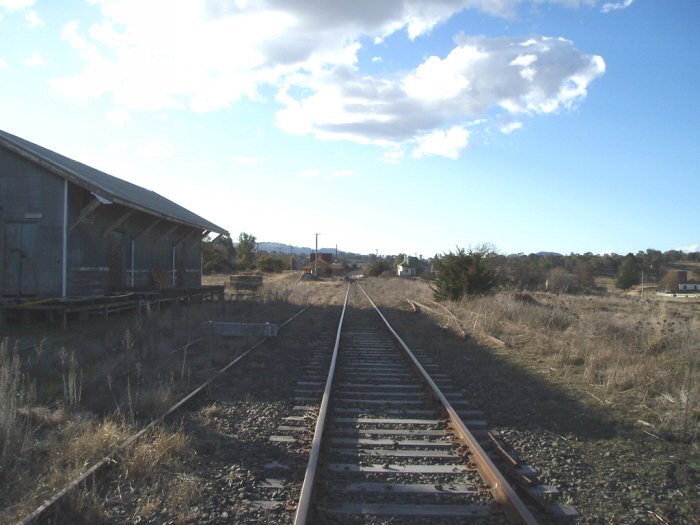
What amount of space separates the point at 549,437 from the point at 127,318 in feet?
48.7

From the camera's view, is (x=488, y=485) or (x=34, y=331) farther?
(x=34, y=331)

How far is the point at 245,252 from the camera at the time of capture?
94.8 m

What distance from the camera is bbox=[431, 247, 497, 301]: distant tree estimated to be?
24.8 metres

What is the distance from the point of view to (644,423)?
6844 mm

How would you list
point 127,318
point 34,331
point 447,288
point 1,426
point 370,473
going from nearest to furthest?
point 370,473 → point 1,426 → point 34,331 → point 127,318 → point 447,288

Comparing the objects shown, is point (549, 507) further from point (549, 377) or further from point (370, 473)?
point (549, 377)

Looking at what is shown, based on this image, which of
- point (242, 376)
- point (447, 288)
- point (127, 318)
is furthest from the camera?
point (447, 288)

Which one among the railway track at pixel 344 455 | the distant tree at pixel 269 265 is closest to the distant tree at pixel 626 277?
the distant tree at pixel 269 265

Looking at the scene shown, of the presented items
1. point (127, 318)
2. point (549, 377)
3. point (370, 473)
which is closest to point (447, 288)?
point (127, 318)

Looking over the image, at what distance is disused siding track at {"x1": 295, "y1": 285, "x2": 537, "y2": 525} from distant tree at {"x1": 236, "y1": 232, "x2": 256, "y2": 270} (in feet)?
267

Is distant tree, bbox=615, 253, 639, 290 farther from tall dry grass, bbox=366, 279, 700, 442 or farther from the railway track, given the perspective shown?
the railway track

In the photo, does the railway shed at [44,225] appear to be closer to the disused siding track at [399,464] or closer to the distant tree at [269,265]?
the disused siding track at [399,464]

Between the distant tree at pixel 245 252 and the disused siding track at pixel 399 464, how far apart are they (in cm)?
8150

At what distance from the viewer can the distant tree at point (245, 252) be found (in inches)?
3495
